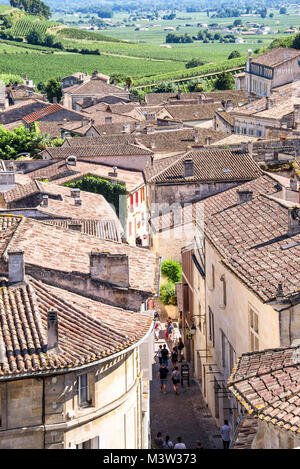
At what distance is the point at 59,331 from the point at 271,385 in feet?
18.5

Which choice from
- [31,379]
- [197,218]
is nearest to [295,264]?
[31,379]

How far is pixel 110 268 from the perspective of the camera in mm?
26906

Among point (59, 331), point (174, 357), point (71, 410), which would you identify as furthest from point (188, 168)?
point (71, 410)

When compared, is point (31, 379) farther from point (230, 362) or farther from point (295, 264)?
point (230, 362)

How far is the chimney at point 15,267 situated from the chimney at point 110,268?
9.29 feet

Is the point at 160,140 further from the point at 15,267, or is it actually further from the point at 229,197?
the point at 15,267

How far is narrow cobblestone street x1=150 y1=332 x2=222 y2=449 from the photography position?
3152cm

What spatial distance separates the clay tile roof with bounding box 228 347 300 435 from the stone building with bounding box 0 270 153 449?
3314mm

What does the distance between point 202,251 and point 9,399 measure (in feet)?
54.5

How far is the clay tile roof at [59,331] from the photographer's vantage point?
21266mm

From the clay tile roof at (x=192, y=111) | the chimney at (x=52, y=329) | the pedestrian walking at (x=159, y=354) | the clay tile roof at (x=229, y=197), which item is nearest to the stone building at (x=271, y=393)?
the chimney at (x=52, y=329)

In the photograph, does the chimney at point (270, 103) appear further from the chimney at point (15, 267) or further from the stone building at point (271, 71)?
the chimney at point (15, 267)

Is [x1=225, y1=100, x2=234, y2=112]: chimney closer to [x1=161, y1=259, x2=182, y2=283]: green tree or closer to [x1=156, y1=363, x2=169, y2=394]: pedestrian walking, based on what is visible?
[x1=161, y1=259, x2=182, y2=283]: green tree

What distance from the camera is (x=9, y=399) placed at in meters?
21.1
